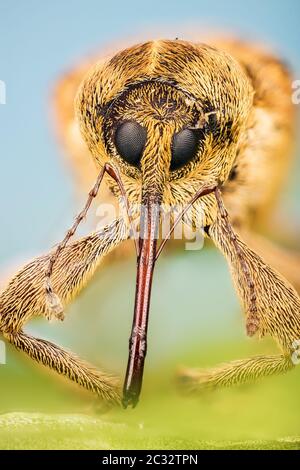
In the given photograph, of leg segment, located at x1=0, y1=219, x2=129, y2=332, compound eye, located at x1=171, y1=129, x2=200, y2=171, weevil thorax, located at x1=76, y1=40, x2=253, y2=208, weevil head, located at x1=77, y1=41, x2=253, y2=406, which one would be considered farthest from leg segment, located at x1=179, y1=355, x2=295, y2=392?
compound eye, located at x1=171, y1=129, x2=200, y2=171

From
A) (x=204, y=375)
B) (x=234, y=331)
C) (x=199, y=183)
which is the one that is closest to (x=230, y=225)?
(x=199, y=183)

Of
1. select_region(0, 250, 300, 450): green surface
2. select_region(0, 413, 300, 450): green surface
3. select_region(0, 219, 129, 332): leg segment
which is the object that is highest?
select_region(0, 219, 129, 332): leg segment

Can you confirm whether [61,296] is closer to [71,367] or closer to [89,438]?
[71,367]

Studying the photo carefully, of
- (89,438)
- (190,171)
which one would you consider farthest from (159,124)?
(89,438)

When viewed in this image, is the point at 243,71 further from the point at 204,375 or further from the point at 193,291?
the point at 204,375

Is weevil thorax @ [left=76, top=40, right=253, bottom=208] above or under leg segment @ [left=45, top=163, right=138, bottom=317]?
above

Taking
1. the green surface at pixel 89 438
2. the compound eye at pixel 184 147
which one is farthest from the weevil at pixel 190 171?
the green surface at pixel 89 438

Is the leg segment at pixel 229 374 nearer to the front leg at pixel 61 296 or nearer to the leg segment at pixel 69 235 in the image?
the front leg at pixel 61 296

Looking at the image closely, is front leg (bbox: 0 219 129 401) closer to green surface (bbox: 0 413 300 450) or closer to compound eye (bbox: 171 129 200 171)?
green surface (bbox: 0 413 300 450)
